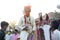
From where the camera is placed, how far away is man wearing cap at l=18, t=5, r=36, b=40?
1775mm

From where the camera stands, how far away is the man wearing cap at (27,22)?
1775mm

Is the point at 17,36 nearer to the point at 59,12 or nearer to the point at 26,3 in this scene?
the point at 26,3

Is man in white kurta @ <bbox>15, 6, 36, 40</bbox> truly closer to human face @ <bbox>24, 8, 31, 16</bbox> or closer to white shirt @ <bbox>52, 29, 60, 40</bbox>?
human face @ <bbox>24, 8, 31, 16</bbox>

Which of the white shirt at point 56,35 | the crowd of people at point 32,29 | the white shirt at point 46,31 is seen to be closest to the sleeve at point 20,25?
the crowd of people at point 32,29

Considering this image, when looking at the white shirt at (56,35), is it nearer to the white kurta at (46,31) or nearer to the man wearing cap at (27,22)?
the white kurta at (46,31)

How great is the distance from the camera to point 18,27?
1.79m

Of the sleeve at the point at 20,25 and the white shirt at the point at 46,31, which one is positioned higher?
the sleeve at the point at 20,25

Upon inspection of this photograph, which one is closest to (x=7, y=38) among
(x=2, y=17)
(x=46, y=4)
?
(x=2, y=17)

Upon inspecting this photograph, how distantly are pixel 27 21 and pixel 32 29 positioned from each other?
0.10 metres

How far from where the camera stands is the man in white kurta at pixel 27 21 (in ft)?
5.84

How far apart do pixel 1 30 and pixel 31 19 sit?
0.33m

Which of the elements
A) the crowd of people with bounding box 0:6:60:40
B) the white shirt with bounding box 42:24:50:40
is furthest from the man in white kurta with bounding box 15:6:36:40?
the white shirt with bounding box 42:24:50:40

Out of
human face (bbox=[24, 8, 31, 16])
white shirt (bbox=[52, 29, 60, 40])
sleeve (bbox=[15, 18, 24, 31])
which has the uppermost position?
human face (bbox=[24, 8, 31, 16])

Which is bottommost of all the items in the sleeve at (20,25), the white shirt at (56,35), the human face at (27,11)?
the white shirt at (56,35)
